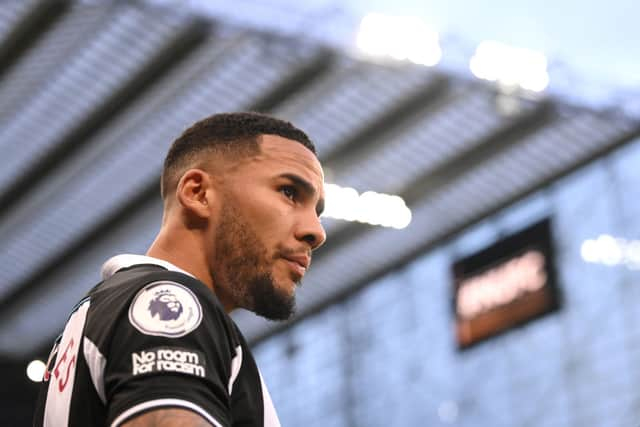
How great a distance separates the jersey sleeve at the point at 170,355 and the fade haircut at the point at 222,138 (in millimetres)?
485

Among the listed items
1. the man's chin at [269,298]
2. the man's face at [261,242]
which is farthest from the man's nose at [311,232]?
the man's chin at [269,298]

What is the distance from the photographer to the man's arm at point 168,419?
1.75 metres

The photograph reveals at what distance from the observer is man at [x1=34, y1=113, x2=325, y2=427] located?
1.80 metres

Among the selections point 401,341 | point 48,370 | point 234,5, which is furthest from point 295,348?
point 48,370

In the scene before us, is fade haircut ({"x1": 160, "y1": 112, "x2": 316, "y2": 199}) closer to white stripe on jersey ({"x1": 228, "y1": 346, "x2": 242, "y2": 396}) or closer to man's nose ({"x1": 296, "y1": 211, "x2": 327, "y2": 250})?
man's nose ({"x1": 296, "y1": 211, "x2": 327, "y2": 250})

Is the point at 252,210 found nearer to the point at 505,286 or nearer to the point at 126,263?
the point at 126,263

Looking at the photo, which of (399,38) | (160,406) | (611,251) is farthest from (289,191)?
(611,251)

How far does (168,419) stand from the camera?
1749 millimetres

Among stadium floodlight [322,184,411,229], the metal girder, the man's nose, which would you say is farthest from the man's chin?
stadium floodlight [322,184,411,229]

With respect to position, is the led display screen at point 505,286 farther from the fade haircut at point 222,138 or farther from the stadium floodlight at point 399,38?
the fade haircut at point 222,138

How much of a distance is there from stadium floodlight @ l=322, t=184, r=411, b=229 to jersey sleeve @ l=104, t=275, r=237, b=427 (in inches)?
876

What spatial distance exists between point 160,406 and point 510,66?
18.2 m

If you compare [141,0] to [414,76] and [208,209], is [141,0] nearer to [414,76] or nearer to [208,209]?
[414,76]

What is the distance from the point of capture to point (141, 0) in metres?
18.4
